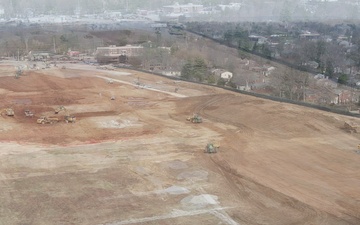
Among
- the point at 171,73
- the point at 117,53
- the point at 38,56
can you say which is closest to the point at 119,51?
the point at 117,53

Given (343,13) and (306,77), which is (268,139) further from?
(343,13)

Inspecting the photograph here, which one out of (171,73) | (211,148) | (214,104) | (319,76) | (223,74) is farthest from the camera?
(171,73)

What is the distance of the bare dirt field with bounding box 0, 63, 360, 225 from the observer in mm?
14039

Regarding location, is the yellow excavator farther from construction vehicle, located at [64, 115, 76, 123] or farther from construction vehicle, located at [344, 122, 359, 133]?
construction vehicle, located at [344, 122, 359, 133]

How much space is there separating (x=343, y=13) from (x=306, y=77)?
122 m

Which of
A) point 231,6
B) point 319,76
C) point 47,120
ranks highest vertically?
point 231,6

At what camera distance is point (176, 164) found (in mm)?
18516

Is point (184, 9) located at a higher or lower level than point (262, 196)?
higher

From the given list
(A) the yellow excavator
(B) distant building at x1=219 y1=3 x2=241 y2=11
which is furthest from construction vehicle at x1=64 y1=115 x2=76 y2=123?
(B) distant building at x1=219 y1=3 x2=241 y2=11

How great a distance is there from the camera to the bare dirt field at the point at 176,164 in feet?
46.1

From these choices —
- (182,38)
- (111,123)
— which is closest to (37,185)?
(111,123)

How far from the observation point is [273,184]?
16250 mm

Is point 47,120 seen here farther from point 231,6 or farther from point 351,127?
point 231,6

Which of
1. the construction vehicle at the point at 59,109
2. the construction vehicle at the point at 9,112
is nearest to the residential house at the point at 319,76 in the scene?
the construction vehicle at the point at 59,109
